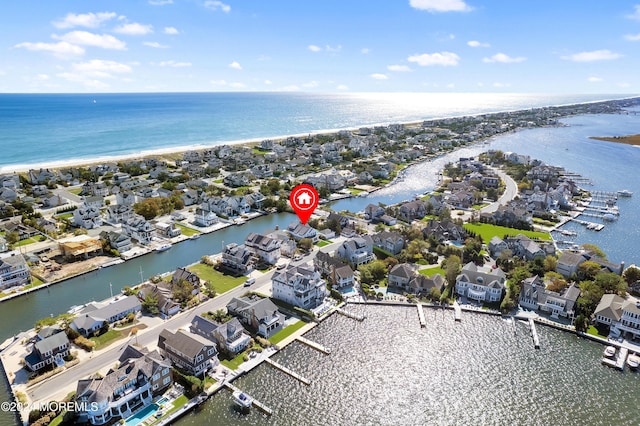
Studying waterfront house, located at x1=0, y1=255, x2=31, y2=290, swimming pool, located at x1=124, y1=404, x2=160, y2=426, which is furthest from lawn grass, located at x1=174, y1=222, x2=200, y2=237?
swimming pool, located at x1=124, y1=404, x2=160, y2=426

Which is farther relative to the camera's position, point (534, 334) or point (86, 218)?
point (86, 218)

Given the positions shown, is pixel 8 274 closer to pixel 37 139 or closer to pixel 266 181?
pixel 266 181

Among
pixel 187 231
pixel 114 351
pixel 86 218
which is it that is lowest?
pixel 114 351

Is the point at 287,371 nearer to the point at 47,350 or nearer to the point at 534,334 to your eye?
the point at 47,350

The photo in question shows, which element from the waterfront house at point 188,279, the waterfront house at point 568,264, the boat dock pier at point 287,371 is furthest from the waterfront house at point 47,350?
the waterfront house at point 568,264

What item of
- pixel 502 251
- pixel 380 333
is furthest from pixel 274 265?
pixel 502 251

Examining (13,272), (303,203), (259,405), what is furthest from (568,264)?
(13,272)

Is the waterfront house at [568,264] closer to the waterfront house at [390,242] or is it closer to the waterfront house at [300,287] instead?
the waterfront house at [390,242]
